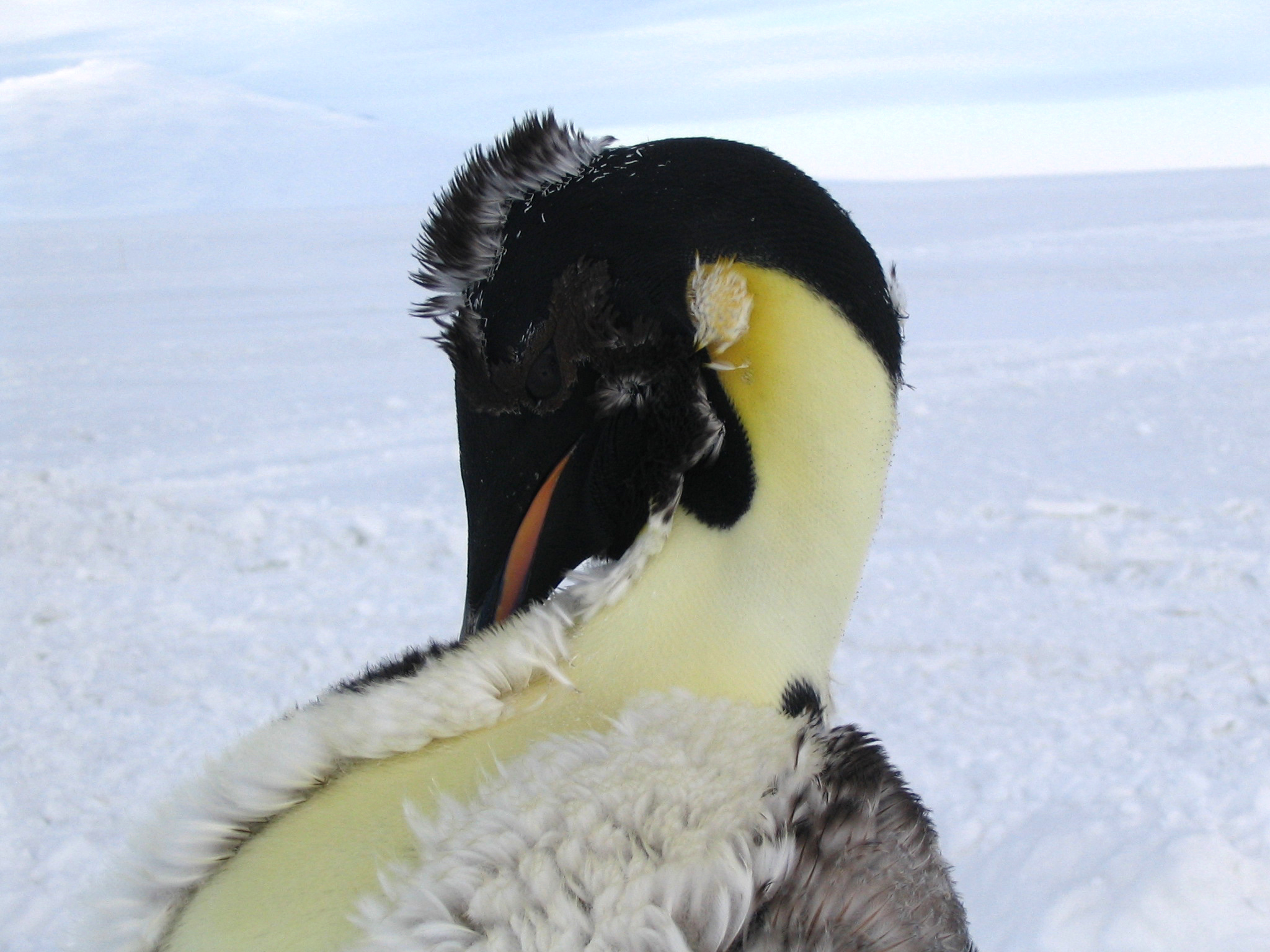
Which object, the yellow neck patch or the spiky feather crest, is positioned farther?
the spiky feather crest

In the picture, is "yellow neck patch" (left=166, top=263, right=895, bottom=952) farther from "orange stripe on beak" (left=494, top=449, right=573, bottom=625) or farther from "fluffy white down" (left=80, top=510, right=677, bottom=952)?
"orange stripe on beak" (left=494, top=449, right=573, bottom=625)

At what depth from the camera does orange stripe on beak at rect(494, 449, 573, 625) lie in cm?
140

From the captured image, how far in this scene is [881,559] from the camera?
15.8ft

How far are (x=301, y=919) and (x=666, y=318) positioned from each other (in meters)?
0.71

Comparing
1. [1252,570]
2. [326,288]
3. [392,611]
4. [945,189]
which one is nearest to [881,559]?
[1252,570]

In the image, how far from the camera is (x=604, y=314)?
1.28 m

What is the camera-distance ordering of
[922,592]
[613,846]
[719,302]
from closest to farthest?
[613,846]
[719,302]
[922,592]

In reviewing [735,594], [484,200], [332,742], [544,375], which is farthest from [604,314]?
[332,742]

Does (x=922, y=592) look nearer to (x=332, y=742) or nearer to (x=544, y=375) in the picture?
(x=544, y=375)

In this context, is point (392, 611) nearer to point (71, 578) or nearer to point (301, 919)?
point (71, 578)

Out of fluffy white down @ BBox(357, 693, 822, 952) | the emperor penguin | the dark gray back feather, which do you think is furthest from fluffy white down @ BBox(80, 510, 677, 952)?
the dark gray back feather

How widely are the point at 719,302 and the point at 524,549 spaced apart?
0.41 meters

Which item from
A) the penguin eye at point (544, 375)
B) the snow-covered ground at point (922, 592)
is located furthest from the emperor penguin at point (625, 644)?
the snow-covered ground at point (922, 592)

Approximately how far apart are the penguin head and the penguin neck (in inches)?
0.9
